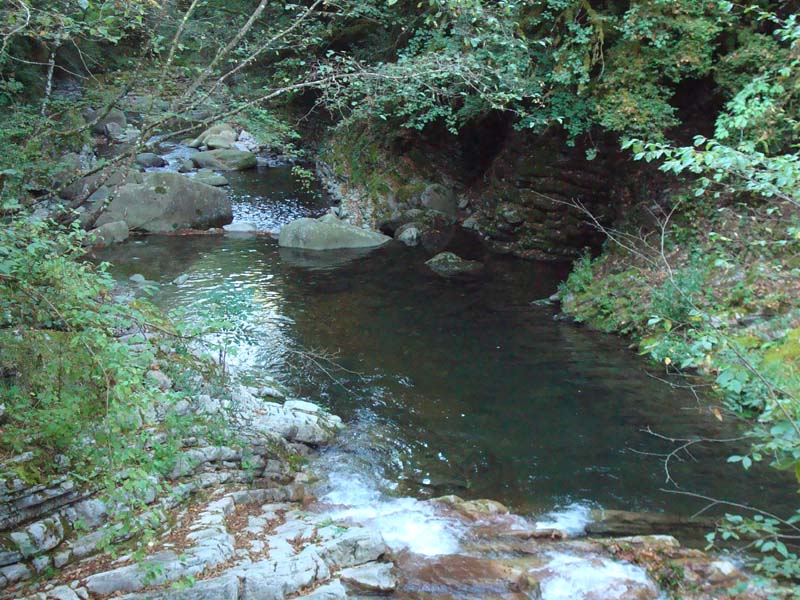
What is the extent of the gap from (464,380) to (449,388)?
1.06ft

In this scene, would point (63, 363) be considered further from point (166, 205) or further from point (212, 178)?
point (212, 178)

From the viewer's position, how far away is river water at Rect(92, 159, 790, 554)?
6.30m

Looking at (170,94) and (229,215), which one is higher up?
(170,94)

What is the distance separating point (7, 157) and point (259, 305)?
15.9 feet

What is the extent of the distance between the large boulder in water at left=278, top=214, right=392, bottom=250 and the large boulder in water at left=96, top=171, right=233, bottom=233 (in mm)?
2316

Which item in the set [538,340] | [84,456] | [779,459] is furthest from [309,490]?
[538,340]

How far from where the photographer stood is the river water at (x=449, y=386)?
20.7 feet

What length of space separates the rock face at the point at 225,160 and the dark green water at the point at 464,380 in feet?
25.9

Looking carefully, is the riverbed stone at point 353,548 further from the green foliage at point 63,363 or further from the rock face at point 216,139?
the rock face at point 216,139

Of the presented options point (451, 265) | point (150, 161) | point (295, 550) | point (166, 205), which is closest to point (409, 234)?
point (451, 265)

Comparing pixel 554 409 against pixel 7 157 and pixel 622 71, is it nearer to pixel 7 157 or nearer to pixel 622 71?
pixel 622 71

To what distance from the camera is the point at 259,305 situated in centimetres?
1124

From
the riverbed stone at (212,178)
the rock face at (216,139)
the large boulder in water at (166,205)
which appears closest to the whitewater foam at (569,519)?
the large boulder in water at (166,205)

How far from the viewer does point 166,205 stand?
15.6 metres
